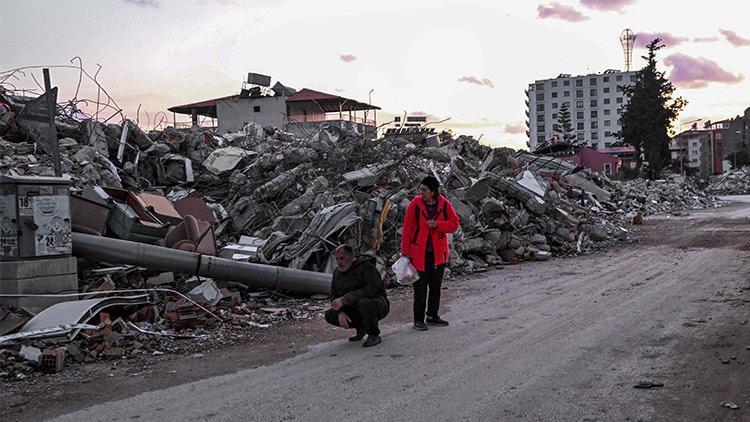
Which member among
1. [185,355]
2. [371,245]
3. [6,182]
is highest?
[6,182]

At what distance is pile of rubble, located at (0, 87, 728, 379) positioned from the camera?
25.9ft

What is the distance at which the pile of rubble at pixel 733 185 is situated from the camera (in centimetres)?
5941

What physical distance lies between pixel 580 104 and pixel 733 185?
73.9 meters

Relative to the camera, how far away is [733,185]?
6225cm

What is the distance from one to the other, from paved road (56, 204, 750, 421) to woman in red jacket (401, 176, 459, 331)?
1.57ft

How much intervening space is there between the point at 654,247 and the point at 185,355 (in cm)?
1231

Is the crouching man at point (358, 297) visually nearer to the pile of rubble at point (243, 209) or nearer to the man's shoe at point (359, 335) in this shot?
the man's shoe at point (359, 335)

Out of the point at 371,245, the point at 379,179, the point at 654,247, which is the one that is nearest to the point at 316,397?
the point at 371,245

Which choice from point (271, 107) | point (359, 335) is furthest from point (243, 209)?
point (271, 107)

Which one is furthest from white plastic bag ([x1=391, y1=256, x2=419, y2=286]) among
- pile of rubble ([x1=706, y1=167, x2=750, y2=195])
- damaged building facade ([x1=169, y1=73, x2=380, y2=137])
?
pile of rubble ([x1=706, y1=167, x2=750, y2=195])

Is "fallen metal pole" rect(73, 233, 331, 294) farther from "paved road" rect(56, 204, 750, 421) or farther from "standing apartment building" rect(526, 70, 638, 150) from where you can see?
"standing apartment building" rect(526, 70, 638, 150)

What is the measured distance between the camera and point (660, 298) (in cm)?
870

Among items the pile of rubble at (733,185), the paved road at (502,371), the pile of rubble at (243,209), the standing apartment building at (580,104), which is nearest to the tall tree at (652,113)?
the pile of rubble at (733,185)

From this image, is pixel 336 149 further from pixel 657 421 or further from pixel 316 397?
pixel 657 421
